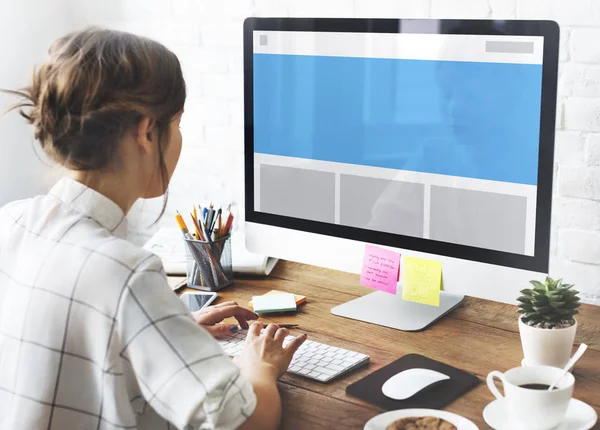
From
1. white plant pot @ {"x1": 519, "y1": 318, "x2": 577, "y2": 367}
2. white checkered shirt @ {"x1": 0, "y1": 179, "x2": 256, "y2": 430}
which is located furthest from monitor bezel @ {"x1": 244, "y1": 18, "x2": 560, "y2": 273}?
white checkered shirt @ {"x1": 0, "y1": 179, "x2": 256, "y2": 430}

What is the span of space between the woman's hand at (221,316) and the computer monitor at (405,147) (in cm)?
18

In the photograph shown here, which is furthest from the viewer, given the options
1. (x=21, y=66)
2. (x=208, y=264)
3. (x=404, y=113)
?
(x=21, y=66)

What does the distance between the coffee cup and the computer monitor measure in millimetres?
274

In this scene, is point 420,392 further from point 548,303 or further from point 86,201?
point 86,201

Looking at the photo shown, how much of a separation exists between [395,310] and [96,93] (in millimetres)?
717

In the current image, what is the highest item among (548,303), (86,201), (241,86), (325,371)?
(241,86)

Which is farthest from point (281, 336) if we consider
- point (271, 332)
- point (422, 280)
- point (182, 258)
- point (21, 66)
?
point (21, 66)

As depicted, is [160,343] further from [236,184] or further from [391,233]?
[236,184]

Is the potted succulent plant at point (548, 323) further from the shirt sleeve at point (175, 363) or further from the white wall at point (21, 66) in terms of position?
the white wall at point (21, 66)

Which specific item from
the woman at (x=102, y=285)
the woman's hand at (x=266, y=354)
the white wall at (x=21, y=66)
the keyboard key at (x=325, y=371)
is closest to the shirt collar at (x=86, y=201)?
the woman at (x=102, y=285)

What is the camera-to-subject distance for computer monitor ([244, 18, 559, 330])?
50.6 inches

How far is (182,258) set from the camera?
70.3 inches

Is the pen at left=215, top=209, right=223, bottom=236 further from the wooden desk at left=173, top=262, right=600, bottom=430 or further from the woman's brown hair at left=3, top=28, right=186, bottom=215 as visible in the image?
the woman's brown hair at left=3, top=28, right=186, bottom=215

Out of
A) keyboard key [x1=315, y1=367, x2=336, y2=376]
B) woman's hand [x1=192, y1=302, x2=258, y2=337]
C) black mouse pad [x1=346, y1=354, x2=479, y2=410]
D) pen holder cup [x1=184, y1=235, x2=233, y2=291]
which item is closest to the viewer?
black mouse pad [x1=346, y1=354, x2=479, y2=410]
